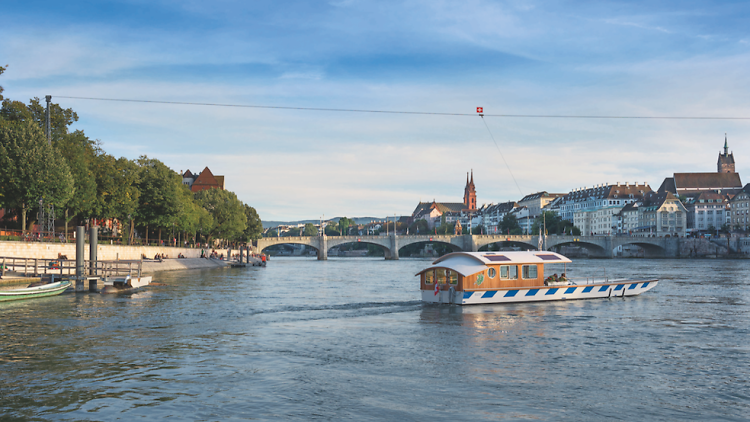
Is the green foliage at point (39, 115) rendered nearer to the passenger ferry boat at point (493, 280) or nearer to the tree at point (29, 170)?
the tree at point (29, 170)

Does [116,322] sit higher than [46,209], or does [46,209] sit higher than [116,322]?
[46,209]

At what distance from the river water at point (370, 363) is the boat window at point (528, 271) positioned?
2.49 meters

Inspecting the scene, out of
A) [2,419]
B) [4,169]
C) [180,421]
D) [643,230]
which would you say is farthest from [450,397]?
[643,230]

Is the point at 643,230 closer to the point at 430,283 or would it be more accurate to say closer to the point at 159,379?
the point at 430,283

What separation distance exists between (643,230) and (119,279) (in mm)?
161329

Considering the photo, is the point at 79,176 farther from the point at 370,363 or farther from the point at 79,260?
the point at 370,363

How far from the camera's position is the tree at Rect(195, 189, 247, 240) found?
4188 inches

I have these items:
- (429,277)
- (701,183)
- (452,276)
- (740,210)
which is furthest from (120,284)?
(701,183)

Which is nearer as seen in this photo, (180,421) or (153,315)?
(180,421)

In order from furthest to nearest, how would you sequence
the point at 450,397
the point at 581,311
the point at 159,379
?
the point at 581,311 → the point at 159,379 → the point at 450,397

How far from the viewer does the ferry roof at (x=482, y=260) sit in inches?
1229

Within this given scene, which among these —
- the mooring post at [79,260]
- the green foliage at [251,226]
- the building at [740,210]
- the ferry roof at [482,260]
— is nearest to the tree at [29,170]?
the mooring post at [79,260]

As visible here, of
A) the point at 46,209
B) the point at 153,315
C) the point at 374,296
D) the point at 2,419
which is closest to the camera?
the point at 2,419

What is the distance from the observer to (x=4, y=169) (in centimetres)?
5016
